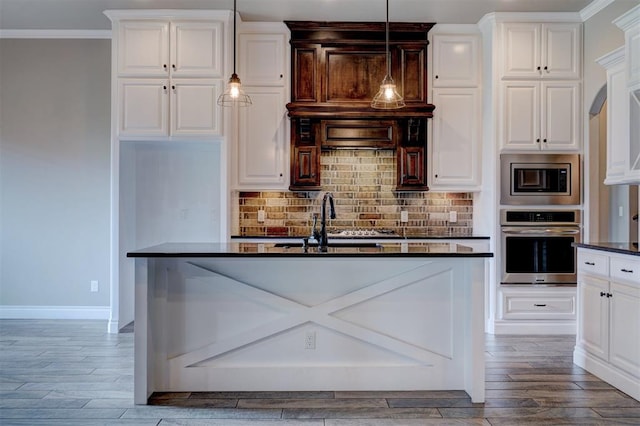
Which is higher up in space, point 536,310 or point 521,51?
point 521,51

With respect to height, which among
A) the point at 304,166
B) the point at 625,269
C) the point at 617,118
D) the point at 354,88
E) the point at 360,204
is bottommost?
the point at 625,269

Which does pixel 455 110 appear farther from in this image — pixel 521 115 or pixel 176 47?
pixel 176 47

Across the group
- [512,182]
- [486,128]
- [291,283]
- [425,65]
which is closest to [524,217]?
[512,182]

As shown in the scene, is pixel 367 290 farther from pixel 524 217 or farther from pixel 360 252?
pixel 524 217

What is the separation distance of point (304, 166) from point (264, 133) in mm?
546

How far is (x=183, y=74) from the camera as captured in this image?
4.50m

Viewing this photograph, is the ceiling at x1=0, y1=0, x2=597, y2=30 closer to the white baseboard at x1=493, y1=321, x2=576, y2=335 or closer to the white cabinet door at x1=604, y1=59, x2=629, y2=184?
the white cabinet door at x1=604, y1=59, x2=629, y2=184

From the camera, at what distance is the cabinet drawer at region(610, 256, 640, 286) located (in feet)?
9.39

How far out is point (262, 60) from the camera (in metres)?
4.78

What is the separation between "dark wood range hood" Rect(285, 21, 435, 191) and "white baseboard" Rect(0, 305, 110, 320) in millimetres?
2552

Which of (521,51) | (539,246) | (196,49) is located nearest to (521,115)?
(521,51)

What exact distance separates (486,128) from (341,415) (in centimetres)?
334

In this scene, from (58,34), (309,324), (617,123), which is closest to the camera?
(309,324)

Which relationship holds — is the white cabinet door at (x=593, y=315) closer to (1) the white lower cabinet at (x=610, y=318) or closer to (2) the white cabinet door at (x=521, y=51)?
(1) the white lower cabinet at (x=610, y=318)
